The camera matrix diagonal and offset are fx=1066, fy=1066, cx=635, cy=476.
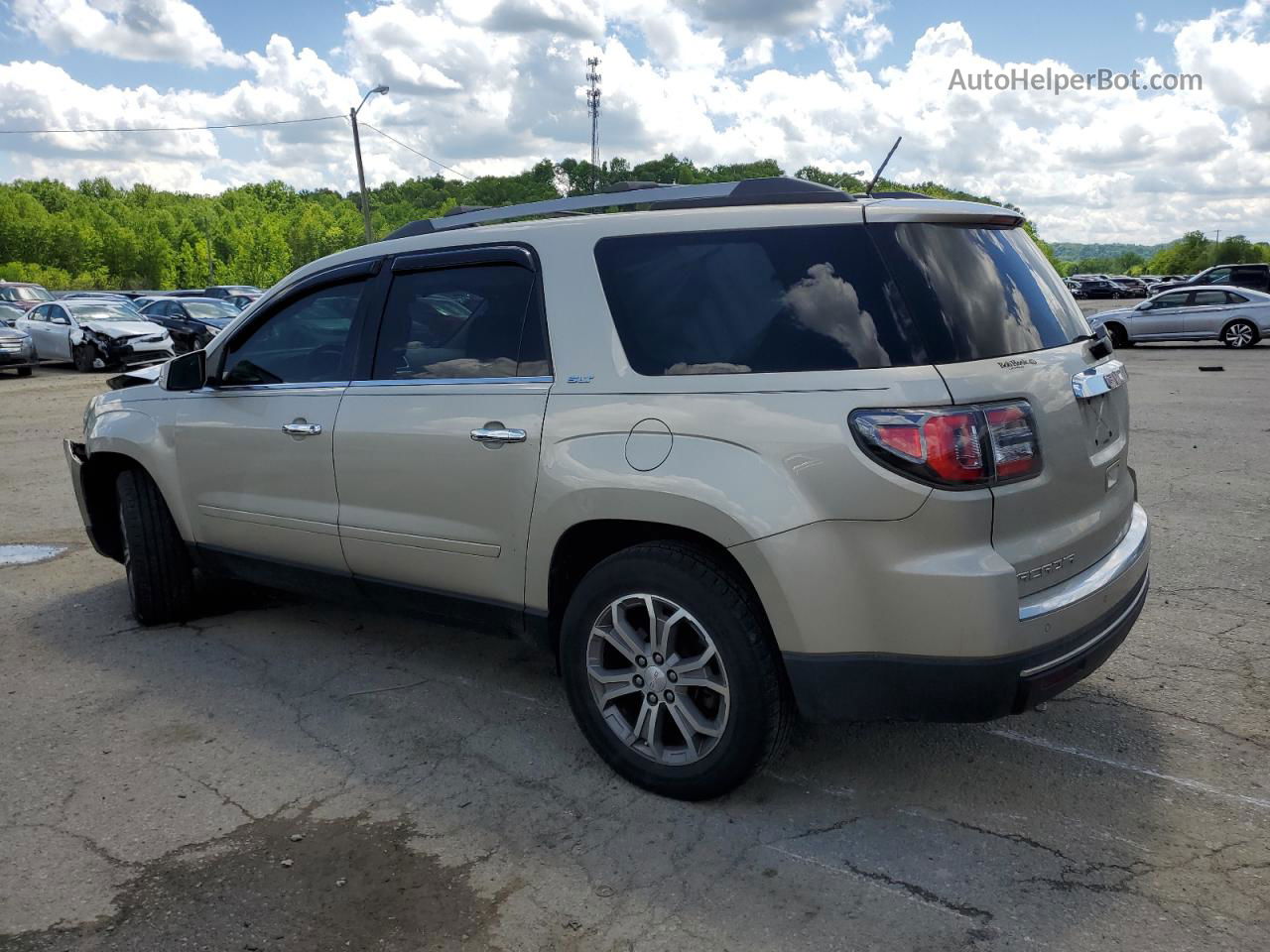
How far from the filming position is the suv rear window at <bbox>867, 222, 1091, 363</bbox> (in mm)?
3008

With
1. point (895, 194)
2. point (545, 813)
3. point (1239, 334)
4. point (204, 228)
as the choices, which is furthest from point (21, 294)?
point (204, 228)

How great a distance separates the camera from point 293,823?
3320 mm

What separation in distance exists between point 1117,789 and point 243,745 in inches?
118

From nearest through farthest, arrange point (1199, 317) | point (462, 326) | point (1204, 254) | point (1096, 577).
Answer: point (1096, 577), point (462, 326), point (1199, 317), point (1204, 254)

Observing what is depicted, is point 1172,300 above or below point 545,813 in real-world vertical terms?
above

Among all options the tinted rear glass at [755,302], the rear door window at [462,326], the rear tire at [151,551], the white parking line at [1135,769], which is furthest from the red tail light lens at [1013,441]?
the rear tire at [151,551]

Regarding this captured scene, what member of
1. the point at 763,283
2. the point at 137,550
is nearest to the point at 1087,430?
the point at 763,283

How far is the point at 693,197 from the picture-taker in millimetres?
3555

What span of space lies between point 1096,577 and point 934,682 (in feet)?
2.27

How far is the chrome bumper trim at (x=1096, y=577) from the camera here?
9.73 feet

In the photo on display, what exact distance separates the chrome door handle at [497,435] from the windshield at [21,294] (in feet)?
106

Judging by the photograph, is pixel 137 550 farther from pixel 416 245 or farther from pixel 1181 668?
pixel 1181 668

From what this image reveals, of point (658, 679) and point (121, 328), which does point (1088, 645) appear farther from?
point (121, 328)

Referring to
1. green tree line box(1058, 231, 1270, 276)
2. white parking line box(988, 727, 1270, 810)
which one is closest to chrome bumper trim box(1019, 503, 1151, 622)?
white parking line box(988, 727, 1270, 810)
